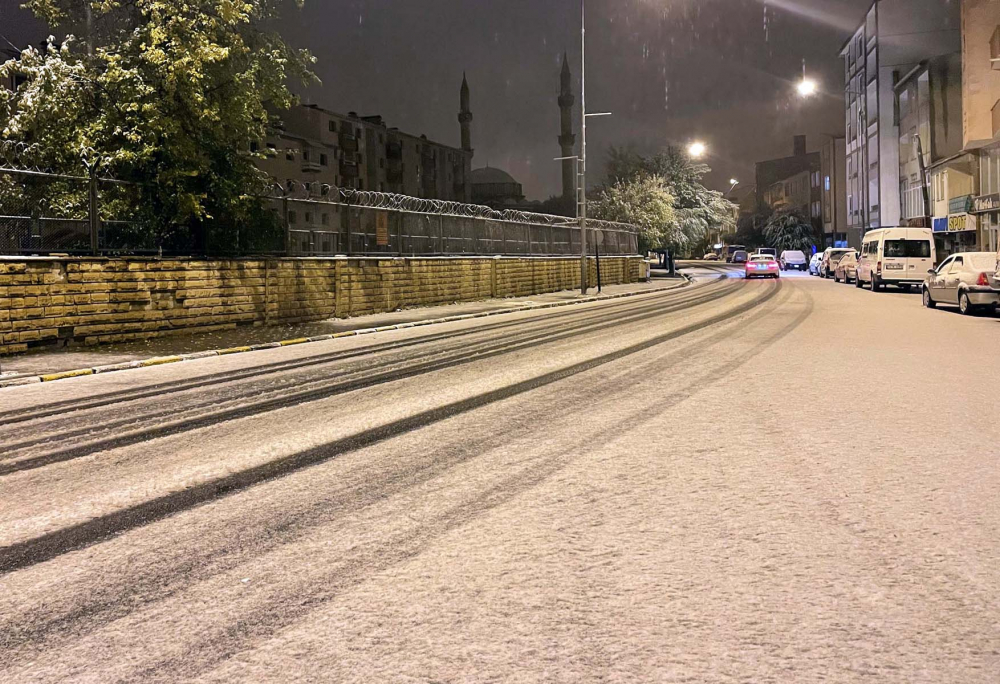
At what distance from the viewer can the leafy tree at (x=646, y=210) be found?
6525cm

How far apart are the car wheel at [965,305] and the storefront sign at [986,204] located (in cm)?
2385

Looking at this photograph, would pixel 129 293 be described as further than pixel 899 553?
Yes

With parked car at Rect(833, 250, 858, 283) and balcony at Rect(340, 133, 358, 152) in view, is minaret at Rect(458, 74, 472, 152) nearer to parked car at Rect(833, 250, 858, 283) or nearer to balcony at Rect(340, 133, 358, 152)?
balcony at Rect(340, 133, 358, 152)

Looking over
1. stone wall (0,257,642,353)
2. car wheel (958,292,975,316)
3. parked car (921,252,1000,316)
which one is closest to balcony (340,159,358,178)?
stone wall (0,257,642,353)

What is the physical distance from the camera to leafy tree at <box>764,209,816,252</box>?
3819 inches

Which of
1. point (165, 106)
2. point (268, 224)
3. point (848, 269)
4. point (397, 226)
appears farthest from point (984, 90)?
point (165, 106)

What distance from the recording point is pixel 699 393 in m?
9.48

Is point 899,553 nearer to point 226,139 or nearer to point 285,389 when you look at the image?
point 285,389

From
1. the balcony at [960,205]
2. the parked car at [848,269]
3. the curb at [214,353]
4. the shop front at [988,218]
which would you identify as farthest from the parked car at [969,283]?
the balcony at [960,205]

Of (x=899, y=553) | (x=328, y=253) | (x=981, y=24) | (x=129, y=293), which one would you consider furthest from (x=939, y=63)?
(x=899, y=553)

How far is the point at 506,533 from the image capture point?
466 centimetres

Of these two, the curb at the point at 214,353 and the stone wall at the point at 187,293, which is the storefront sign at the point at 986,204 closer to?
the curb at the point at 214,353

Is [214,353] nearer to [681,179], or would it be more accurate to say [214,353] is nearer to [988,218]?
[988,218]

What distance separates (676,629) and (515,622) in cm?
62
